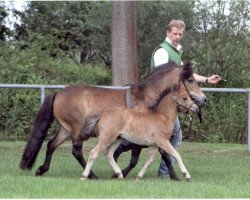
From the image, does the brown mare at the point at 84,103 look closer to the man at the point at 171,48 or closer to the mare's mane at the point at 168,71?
the mare's mane at the point at 168,71

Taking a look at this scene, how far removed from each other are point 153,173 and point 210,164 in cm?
177

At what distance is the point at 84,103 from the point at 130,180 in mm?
1358

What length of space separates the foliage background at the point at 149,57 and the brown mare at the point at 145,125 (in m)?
6.27

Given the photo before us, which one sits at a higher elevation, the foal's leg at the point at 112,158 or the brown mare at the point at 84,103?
the brown mare at the point at 84,103

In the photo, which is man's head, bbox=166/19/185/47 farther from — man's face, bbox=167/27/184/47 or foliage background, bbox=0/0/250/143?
foliage background, bbox=0/0/250/143

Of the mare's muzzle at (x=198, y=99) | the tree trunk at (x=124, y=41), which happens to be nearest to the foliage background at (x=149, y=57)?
the tree trunk at (x=124, y=41)

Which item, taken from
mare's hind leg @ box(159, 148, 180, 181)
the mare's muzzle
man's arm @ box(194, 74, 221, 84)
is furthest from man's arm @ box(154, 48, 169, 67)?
mare's hind leg @ box(159, 148, 180, 181)

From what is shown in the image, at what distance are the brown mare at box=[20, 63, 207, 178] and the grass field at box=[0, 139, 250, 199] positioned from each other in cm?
48

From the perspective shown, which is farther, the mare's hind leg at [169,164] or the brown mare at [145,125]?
the mare's hind leg at [169,164]

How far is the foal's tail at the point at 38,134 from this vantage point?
35.9 ft

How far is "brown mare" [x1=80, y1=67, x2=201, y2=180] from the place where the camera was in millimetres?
10211

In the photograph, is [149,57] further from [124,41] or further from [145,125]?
[145,125]

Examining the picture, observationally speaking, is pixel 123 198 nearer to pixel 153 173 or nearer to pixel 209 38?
pixel 153 173

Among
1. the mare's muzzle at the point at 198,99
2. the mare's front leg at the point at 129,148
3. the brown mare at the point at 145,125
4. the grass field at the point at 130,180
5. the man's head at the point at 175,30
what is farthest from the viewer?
the man's head at the point at 175,30
